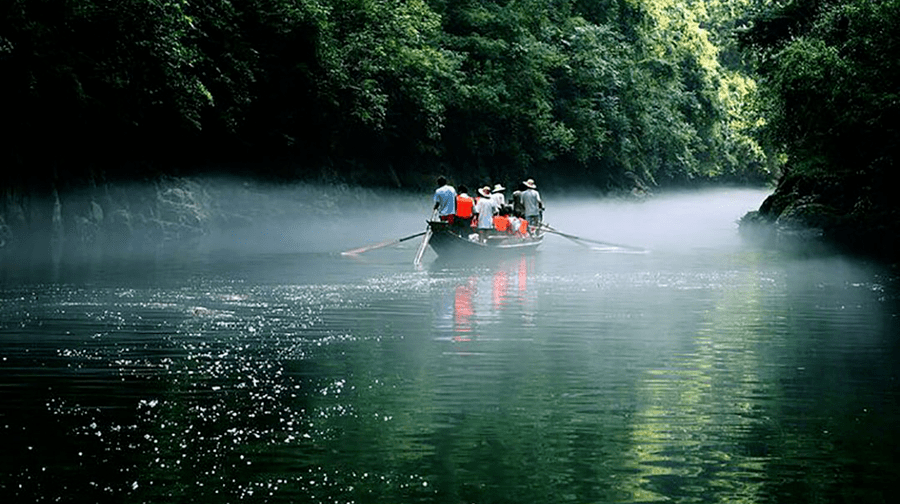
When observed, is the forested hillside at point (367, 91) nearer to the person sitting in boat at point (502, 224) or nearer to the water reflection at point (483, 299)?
the person sitting in boat at point (502, 224)

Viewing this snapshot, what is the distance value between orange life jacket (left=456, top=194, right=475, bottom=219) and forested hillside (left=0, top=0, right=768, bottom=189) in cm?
739

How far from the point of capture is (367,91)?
46.3 m

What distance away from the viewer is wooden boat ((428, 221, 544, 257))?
3128 cm

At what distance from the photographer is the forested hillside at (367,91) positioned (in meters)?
31.9

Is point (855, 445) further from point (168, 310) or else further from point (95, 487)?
point (168, 310)

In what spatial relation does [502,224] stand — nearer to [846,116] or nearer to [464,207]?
[464,207]

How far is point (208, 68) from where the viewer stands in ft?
129

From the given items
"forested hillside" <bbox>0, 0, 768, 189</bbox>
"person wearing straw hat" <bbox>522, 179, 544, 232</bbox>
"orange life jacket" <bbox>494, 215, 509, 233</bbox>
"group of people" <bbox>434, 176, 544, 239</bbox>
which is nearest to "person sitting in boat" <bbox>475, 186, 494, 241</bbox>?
"group of people" <bbox>434, 176, 544, 239</bbox>

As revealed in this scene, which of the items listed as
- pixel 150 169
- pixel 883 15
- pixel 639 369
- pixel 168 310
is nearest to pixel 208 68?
pixel 150 169

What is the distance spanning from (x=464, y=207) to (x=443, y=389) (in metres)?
20.6

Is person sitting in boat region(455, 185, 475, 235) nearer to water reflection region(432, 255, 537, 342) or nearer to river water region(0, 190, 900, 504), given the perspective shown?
water reflection region(432, 255, 537, 342)

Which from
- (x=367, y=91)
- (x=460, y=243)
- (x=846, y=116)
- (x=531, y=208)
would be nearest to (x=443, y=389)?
(x=460, y=243)

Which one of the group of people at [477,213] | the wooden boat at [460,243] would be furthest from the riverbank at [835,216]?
the wooden boat at [460,243]

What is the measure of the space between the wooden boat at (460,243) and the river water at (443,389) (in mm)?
5977
